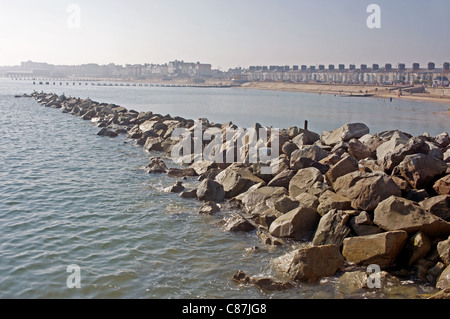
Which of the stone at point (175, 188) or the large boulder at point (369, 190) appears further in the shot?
the stone at point (175, 188)

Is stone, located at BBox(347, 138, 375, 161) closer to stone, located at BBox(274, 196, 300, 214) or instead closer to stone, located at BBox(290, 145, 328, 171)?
stone, located at BBox(290, 145, 328, 171)

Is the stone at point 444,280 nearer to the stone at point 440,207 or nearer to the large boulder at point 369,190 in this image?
the stone at point 440,207

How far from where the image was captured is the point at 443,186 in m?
10.1

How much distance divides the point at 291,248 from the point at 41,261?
5.49 metres

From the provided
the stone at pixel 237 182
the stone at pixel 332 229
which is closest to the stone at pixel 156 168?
the stone at pixel 237 182

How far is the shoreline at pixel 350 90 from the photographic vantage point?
3826 inches

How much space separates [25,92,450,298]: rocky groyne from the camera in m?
8.12

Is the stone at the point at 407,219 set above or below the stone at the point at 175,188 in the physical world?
above

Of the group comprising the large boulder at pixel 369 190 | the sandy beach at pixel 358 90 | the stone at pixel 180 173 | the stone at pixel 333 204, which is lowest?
the stone at pixel 180 173

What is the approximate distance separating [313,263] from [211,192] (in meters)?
5.57

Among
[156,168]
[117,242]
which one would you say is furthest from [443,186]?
[156,168]

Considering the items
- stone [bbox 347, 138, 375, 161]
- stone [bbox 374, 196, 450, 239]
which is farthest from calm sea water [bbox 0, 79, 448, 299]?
stone [bbox 347, 138, 375, 161]

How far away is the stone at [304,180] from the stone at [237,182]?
143cm

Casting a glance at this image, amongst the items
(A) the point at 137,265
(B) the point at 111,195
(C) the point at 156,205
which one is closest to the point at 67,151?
(B) the point at 111,195
